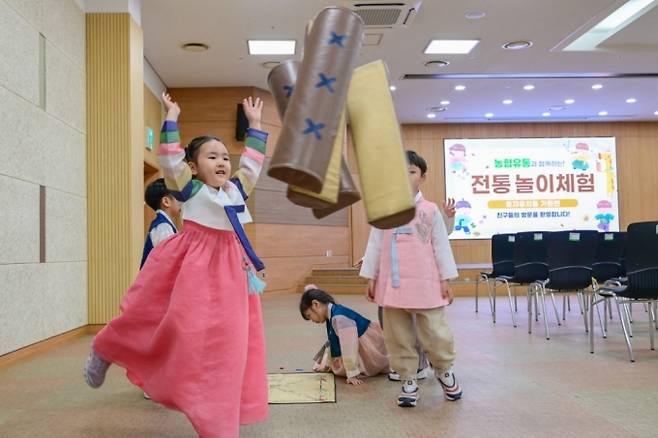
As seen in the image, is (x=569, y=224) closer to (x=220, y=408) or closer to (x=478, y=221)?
(x=478, y=221)

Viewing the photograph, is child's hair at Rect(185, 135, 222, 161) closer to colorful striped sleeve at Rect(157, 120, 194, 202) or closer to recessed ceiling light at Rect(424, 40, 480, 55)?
colorful striped sleeve at Rect(157, 120, 194, 202)

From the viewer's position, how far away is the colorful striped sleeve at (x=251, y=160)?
6.52 ft

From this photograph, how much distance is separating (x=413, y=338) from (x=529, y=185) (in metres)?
10.5

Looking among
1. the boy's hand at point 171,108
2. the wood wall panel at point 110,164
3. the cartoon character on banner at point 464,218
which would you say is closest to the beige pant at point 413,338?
the boy's hand at point 171,108

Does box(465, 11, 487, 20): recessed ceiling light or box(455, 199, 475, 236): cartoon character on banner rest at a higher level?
box(465, 11, 487, 20): recessed ceiling light

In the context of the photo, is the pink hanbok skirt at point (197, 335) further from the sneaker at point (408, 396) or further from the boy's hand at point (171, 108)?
the sneaker at point (408, 396)

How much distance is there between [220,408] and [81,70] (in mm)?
4416

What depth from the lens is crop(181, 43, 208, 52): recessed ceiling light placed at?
7.39 metres

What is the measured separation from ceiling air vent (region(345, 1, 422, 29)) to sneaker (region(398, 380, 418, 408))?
13.5ft

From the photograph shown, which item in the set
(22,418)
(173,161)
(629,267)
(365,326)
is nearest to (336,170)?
(173,161)

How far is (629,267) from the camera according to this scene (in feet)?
12.1

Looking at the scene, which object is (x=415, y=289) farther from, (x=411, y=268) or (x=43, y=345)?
(x=43, y=345)

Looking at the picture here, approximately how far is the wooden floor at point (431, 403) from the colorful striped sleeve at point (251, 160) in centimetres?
102

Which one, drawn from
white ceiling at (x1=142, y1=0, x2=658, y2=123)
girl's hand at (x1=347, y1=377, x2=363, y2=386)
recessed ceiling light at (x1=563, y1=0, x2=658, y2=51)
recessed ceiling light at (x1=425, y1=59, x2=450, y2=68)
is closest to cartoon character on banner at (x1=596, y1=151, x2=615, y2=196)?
white ceiling at (x1=142, y1=0, x2=658, y2=123)
